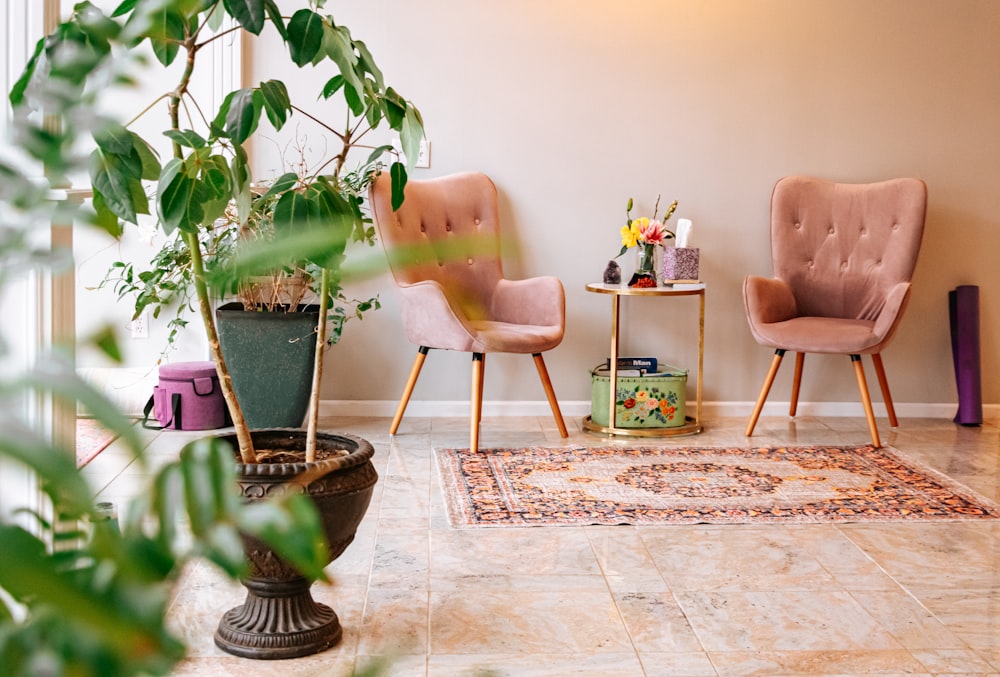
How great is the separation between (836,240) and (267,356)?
235 cm

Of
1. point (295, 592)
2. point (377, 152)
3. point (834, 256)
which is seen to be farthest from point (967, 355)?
point (295, 592)

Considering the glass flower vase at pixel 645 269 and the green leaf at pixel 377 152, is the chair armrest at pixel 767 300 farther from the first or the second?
the green leaf at pixel 377 152

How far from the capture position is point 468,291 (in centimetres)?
382

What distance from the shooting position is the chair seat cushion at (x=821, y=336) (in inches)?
161

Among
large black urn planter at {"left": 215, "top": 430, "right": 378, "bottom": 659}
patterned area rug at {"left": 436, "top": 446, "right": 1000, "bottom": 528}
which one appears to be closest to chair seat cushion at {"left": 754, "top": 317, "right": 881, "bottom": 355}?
patterned area rug at {"left": 436, "top": 446, "right": 1000, "bottom": 528}

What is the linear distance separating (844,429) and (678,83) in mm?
1568

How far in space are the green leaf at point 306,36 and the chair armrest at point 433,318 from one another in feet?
7.28

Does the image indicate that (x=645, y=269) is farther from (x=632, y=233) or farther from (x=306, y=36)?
(x=306, y=36)

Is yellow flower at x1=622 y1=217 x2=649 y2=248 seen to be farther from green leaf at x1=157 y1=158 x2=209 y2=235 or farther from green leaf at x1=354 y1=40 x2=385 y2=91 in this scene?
green leaf at x1=157 y1=158 x2=209 y2=235

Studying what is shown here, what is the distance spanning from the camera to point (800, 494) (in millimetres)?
3402

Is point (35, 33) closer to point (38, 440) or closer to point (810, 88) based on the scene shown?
point (38, 440)

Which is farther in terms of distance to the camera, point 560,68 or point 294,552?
point 560,68

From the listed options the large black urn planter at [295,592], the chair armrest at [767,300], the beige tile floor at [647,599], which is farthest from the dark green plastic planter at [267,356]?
the large black urn planter at [295,592]

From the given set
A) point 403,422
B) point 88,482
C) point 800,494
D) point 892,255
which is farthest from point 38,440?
point 892,255
